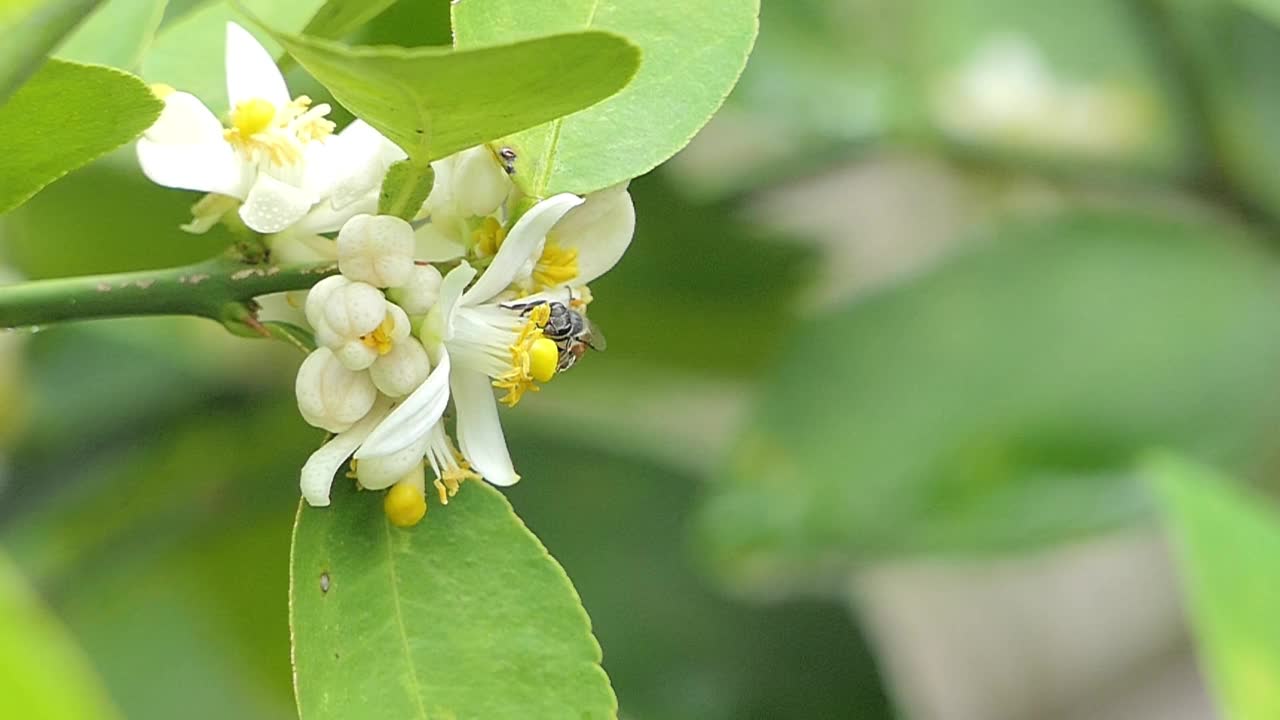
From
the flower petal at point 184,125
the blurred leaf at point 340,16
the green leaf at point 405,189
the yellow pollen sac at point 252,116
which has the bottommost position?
the flower petal at point 184,125

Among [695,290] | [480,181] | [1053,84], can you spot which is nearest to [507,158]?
[480,181]

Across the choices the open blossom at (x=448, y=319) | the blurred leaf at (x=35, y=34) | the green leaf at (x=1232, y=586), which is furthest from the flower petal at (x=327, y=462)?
the green leaf at (x=1232, y=586)

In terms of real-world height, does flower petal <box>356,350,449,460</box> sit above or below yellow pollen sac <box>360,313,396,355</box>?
below

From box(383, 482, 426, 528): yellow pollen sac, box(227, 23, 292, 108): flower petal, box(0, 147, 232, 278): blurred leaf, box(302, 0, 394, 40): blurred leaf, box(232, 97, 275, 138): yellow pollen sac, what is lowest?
box(0, 147, 232, 278): blurred leaf

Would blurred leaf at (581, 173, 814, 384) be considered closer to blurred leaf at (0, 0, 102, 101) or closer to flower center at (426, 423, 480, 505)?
flower center at (426, 423, 480, 505)

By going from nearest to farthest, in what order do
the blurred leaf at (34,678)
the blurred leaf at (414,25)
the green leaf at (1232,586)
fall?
1. the blurred leaf at (34,678)
2. the blurred leaf at (414,25)
3. the green leaf at (1232,586)

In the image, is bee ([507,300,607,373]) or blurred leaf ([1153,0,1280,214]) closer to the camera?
bee ([507,300,607,373])

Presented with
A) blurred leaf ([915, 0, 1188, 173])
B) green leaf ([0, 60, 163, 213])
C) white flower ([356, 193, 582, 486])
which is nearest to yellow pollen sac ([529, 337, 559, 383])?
white flower ([356, 193, 582, 486])

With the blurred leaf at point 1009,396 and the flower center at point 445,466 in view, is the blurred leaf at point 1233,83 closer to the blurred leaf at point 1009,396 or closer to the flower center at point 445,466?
the blurred leaf at point 1009,396
